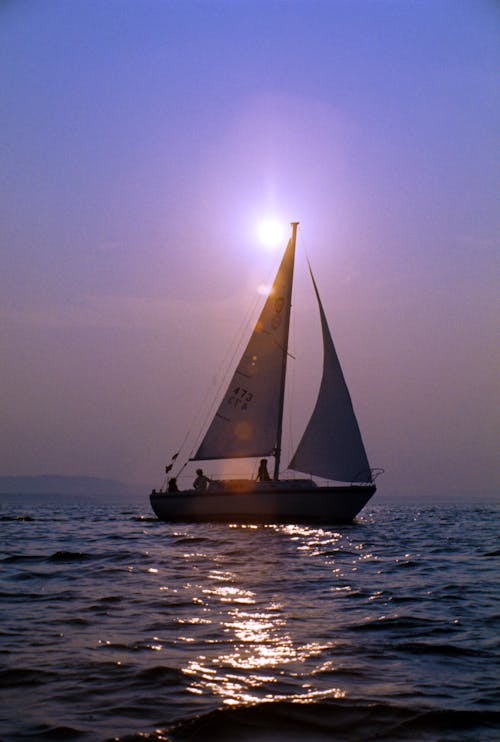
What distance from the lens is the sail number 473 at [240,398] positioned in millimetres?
31484

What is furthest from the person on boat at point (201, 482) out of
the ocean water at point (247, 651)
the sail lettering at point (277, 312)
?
the ocean water at point (247, 651)

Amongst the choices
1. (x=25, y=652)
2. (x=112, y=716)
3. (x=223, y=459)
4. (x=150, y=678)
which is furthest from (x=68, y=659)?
(x=223, y=459)

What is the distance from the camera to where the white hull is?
1104 inches

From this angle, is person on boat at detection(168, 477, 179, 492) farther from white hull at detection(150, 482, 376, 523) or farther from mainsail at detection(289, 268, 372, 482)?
mainsail at detection(289, 268, 372, 482)

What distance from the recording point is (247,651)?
7.39 meters

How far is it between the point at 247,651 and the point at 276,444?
23158 millimetres

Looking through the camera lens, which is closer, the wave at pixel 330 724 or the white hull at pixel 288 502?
the wave at pixel 330 724

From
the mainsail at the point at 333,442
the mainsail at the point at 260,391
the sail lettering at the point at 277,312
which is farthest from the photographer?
the sail lettering at the point at 277,312

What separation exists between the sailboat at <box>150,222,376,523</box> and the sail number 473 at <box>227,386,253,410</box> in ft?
0.16

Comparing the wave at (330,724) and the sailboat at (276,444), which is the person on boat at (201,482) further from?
the wave at (330,724)

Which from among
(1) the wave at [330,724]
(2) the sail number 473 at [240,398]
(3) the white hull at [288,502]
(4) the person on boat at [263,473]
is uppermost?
(2) the sail number 473 at [240,398]

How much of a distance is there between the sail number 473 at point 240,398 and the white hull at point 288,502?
4.28 m

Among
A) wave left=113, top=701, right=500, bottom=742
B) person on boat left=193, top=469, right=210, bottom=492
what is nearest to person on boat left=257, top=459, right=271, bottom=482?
person on boat left=193, top=469, right=210, bottom=492

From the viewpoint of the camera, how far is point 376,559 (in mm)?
16750
